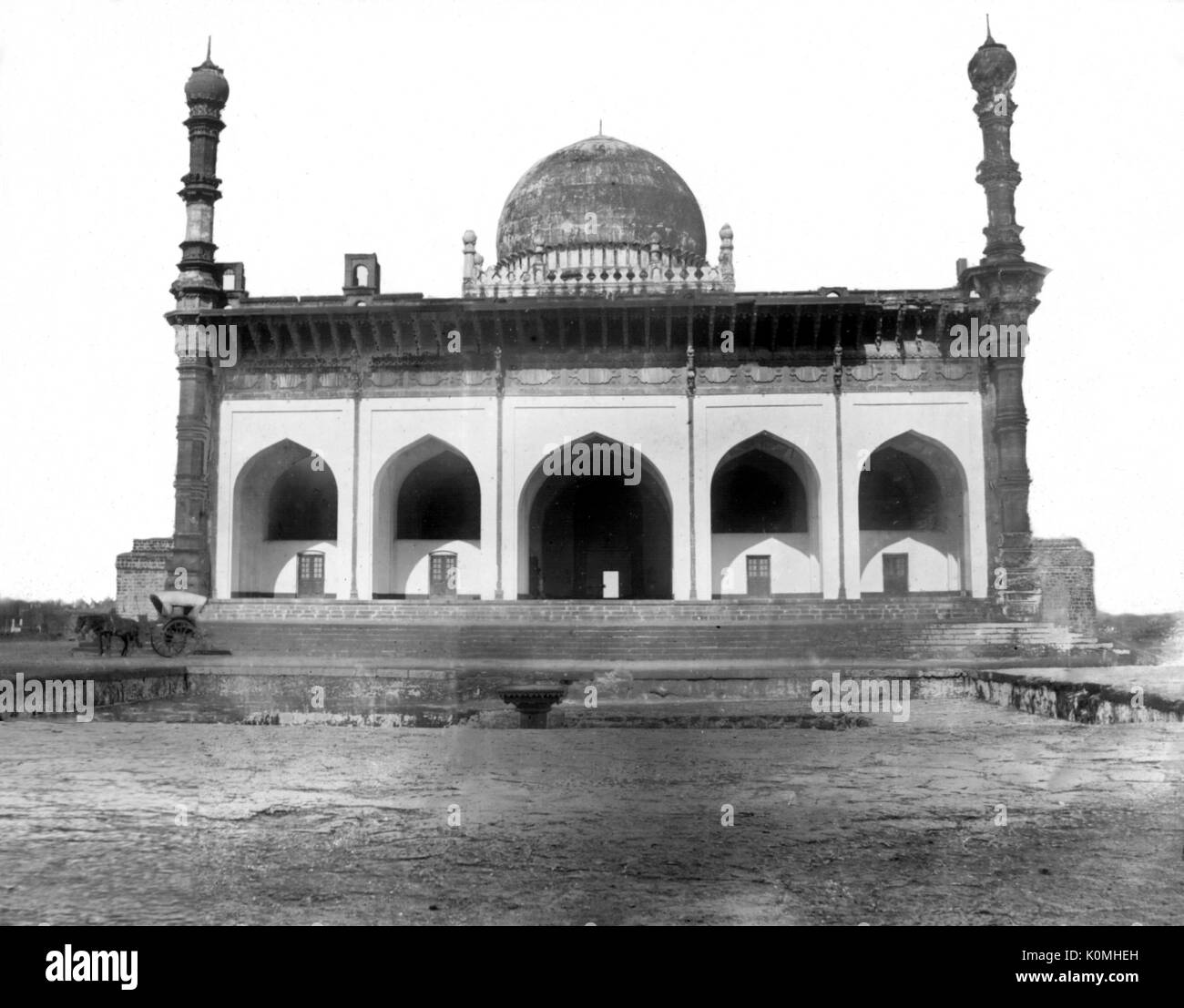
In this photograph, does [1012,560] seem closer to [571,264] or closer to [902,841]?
[571,264]

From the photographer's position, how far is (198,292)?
18312mm

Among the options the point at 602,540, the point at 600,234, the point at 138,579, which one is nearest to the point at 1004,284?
the point at 600,234

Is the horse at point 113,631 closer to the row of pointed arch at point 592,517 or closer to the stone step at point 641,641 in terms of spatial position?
the stone step at point 641,641

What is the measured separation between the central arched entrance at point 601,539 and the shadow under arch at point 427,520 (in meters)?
1.36

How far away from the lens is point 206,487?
1848 centimetres

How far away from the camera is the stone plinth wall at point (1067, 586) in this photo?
16.6 m

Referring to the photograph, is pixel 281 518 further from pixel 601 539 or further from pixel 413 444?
pixel 601 539

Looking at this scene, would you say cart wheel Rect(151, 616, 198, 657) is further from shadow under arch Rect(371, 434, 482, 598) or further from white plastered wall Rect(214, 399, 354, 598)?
shadow under arch Rect(371, 434, 482, 598)

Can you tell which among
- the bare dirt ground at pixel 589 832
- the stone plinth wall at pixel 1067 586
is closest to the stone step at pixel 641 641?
the stone plinth wall at pixel 1067 586

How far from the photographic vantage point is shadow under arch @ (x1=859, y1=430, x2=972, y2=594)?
62.1 ft

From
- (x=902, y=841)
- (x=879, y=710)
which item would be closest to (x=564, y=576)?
(x=879, y=710)

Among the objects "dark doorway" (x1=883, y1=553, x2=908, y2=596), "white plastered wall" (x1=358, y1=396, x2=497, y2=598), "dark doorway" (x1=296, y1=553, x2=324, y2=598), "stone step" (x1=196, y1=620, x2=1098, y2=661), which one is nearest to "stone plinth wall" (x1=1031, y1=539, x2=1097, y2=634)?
"stone step" (x1=196, y1=620, x2=1098, y2=661)

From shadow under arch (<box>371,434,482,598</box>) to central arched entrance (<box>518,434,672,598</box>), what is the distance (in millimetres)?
1361
